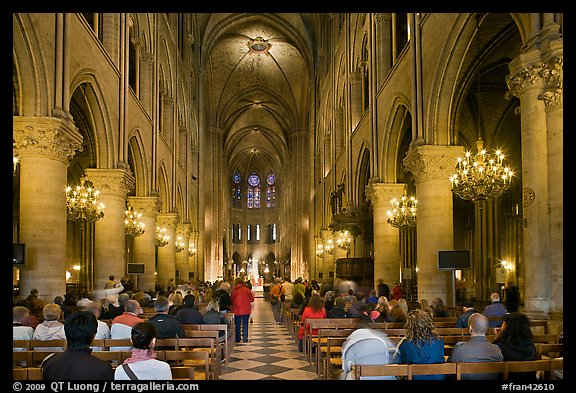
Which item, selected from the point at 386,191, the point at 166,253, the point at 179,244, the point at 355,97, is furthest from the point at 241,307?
the point at 179,244

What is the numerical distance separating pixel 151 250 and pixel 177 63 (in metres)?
11.6

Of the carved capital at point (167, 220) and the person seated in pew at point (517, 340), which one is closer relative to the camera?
the person seated in pew at point (517, 340)

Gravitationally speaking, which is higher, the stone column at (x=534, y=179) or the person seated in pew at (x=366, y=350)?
the stone column at (x=534, y=179)

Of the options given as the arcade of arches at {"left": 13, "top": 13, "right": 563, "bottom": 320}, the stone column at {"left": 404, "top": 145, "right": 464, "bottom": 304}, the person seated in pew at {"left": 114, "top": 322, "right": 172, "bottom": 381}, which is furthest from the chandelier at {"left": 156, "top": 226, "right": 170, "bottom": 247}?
the person seated in pew at {"left": 114, "top": 322, "right": 172, "bottom": 381}

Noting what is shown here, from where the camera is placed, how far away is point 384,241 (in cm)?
1919

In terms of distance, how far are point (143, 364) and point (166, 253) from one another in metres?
22.3

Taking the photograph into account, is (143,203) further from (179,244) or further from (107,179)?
(179,244)

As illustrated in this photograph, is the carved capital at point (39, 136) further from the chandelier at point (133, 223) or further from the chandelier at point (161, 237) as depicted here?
the chandelier at point (161, 237)

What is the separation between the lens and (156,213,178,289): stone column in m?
25.9

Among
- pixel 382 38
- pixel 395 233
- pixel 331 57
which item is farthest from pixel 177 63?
pixel 395 233

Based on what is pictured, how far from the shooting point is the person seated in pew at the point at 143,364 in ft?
13.8

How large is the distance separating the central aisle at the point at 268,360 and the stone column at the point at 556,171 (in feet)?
12.6

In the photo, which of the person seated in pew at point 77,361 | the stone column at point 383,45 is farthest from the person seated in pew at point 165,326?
the stone column at point 383,45

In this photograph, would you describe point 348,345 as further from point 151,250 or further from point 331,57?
point 331,57
